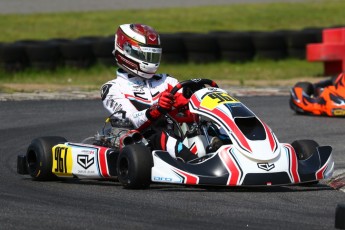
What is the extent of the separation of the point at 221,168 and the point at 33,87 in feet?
28.1

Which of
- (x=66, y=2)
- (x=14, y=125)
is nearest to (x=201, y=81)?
(x=14, y=125)

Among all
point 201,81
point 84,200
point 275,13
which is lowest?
point 275,13

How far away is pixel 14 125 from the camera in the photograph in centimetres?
1159

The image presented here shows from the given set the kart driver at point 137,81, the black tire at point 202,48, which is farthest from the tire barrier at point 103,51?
the kart driver at point 137,81

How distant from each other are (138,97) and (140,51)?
1.18 ft

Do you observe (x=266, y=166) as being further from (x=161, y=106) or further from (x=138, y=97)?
(x=138, y=97)

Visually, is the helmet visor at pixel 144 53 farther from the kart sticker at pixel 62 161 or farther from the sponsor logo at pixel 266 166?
the sponsor logo at pixel 266 166

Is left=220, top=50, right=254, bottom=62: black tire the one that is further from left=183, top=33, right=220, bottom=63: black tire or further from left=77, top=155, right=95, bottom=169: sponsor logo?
left=77, top=155, right=95, bottom=169: sponsor logo

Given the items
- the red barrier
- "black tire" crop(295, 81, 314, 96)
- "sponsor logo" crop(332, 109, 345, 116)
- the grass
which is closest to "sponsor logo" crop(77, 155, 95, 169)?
"sponsor logo" crop(332, 109, 345, 116)

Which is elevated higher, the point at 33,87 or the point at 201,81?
the point at 201,81

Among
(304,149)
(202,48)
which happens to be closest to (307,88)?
(304,149)

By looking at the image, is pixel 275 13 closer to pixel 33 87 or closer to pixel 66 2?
pixel 66 2

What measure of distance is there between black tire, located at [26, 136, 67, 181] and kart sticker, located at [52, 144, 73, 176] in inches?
1.5

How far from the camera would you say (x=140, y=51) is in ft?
26.6
